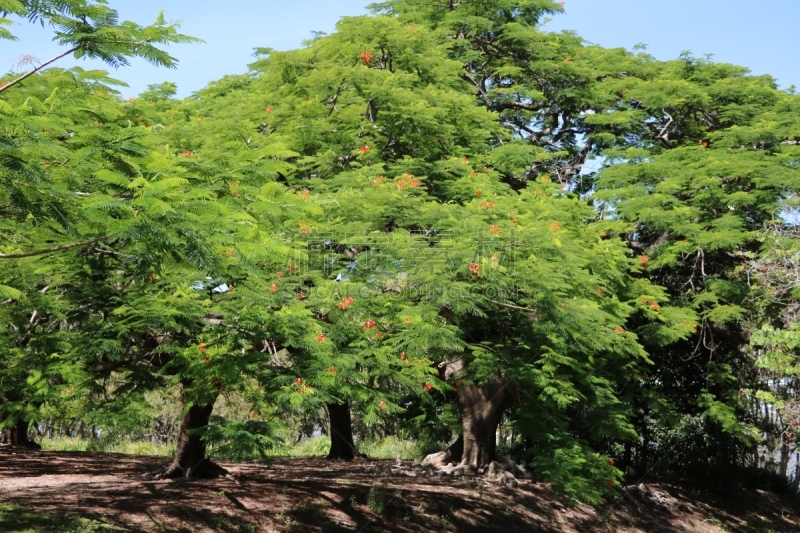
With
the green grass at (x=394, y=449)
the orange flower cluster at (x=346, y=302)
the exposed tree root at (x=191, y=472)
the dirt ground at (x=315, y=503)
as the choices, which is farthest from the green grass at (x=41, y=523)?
the green grass at (x=394, y=449)

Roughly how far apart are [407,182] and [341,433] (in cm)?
766

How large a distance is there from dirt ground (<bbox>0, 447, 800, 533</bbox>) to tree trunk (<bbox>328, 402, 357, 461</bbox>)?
44 cm

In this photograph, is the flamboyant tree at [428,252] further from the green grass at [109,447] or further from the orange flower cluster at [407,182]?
the green grass at [109,447]

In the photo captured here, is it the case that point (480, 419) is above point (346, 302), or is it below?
below

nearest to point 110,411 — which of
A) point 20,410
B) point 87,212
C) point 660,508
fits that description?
point 20,410

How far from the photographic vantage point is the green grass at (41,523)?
7.90 meters

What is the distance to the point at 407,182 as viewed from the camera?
1058cm

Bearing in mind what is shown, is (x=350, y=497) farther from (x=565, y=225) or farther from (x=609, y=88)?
(x=609, y=88)

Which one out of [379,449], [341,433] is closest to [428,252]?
[341,433]

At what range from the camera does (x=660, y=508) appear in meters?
15.3

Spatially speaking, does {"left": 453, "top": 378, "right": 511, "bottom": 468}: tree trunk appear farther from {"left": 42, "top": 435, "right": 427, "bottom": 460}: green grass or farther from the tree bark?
{"left": 42, "top": 435, "right": 427, "bottom": 460}: green grass

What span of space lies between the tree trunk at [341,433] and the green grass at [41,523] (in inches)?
295

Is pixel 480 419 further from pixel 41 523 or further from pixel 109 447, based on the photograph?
pixel 109 447

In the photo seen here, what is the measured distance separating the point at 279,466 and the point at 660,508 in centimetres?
790
